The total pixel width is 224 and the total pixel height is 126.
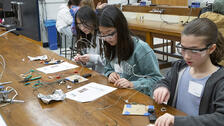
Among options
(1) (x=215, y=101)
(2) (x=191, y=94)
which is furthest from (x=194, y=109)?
(1) (x=215, y=101)

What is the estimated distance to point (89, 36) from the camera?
2.46m

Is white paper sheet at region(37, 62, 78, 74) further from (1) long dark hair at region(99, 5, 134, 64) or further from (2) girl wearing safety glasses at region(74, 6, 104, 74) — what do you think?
(1) long dark hair at region(99, 5, 134, 64)

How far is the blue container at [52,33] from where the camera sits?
5.80 metres

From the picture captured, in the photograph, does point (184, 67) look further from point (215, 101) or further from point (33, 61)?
point (33, 61)

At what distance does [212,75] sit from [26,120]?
95 cm

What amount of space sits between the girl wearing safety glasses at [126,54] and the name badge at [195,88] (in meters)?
0.39

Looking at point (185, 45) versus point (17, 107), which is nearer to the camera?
point (185, 45)

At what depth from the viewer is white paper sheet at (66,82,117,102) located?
141 cm

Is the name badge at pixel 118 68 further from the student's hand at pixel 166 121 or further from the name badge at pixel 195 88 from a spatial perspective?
the student's hand at pixel 166 121

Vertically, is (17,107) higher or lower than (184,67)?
lower

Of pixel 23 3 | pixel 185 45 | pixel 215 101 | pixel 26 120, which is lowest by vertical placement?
pixel 26 120

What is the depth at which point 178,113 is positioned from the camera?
1.16 metres

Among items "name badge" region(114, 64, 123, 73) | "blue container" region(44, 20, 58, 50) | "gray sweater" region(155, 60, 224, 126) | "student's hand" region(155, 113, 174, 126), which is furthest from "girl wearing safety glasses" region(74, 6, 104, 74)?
"blue container" region(44, 20, 58, 50)

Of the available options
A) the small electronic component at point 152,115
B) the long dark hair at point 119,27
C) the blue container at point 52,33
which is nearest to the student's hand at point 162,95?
the small electronic component at point 152,115
